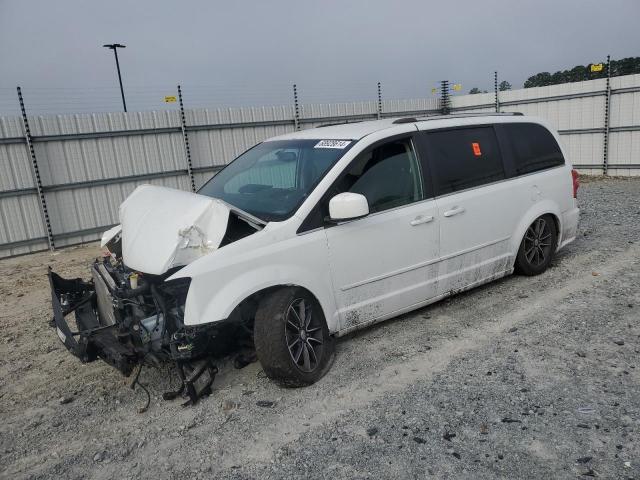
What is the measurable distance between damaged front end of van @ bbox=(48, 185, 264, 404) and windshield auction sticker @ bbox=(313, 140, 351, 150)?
3.23ft

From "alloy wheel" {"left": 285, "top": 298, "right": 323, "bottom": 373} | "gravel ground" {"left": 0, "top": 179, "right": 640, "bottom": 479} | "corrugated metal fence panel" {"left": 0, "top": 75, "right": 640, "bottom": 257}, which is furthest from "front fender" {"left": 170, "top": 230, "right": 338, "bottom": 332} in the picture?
"corrugated metal fence panel" {"left": 0, "top": 75, "right": 640, "bottom": 257}

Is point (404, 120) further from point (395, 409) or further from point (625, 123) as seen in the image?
point (625, 123)

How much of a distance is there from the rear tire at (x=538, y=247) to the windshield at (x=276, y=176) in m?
2.47

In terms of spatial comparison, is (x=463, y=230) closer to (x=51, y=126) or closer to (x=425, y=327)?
(x=425, y=327)

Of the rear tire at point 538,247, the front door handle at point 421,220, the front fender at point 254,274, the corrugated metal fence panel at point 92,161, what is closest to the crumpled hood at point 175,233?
the front fender at point 254,274

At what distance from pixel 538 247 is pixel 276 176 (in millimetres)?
2997

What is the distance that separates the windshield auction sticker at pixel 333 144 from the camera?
413 centimetres

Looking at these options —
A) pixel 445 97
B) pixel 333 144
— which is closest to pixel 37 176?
pixel 333 144

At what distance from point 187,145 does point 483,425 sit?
397 inches

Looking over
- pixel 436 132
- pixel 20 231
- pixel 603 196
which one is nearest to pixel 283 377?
pixel 436 132

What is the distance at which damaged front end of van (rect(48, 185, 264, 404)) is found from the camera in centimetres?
333

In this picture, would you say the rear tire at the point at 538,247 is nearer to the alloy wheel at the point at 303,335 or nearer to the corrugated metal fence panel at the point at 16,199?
the alloy wheel at the point at 303,335

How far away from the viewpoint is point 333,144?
4219mm

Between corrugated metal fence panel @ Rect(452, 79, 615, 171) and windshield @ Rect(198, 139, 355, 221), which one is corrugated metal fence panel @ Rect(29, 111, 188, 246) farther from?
corrugated metal fence panel @ Rect(452, 79, 615, 171)
